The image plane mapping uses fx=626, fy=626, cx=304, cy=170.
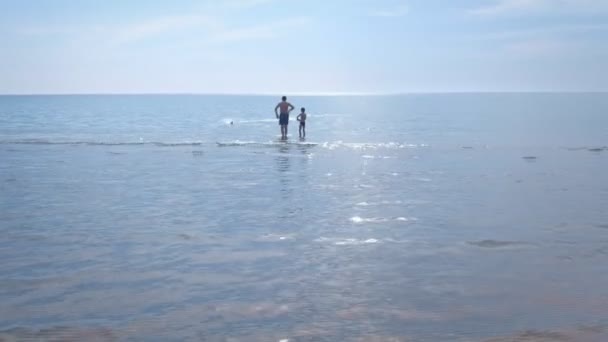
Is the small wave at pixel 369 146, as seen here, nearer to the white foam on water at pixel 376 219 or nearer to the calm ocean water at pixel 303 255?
the calm ocean water at pixel 303 255

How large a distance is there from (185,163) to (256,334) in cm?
1593

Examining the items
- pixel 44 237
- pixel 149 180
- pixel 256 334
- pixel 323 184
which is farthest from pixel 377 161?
pixel 256 334

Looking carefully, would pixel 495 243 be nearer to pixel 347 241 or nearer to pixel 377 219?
pixel 347 241

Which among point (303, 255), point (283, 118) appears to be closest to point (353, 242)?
point (303, 255)

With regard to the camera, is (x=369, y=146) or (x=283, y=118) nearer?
(x=369, y=146)

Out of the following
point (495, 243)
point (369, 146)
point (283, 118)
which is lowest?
point (495, 243)

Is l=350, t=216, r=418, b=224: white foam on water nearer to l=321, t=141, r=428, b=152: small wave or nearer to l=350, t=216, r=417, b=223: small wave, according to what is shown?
l=350, t=216, r=417, b=223: small wave

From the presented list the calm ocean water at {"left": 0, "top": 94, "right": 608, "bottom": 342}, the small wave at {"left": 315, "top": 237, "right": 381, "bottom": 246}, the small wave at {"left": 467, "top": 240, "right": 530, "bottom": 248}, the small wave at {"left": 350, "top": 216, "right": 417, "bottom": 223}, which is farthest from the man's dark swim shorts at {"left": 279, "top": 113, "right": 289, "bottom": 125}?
the small wave at {"left": 467, "top": 240, "right": 530, "bottom": 248}

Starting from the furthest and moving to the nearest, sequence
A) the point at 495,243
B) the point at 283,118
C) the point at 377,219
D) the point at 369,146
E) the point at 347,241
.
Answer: the point at 283,118 → the point at 369,146 → the point at 377,219 → the point at 347,241 → the point at 495,243

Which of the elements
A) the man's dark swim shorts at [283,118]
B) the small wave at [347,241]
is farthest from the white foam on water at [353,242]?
the man's dark swim shorts at [283,118]

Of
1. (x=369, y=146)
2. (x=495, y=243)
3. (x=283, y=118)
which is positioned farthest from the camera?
(x=283, y=118)

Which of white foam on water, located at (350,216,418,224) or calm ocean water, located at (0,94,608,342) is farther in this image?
white foam on water, located at (350,216,418,224)

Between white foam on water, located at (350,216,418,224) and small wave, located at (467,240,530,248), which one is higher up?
white foam on water, located at (350,216,418,224)

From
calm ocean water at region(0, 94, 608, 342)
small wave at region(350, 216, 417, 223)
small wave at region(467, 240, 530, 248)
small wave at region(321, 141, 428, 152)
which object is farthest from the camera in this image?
small wave at region(321, 141, 428, 152)
